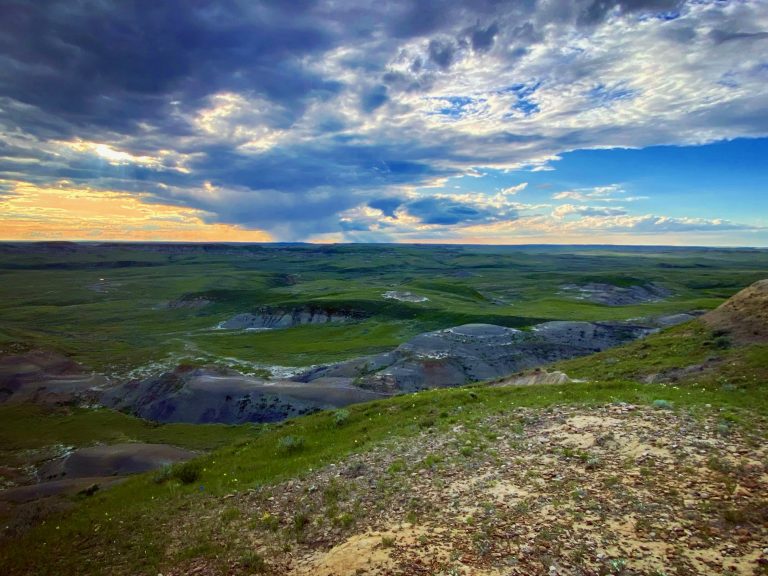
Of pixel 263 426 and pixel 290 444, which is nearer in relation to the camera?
pixel 290 444

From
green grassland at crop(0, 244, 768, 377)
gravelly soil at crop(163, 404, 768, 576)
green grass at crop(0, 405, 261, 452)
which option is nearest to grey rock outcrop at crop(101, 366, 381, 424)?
green grass at crop(0, 405, 261, 452)

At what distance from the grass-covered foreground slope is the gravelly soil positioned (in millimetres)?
55

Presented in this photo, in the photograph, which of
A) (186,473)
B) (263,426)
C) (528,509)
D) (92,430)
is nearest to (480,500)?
(528,509)

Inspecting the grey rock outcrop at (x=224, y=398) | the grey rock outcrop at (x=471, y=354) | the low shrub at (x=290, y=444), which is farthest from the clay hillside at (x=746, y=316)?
the grey rock outcrop at (x=224, y=398)

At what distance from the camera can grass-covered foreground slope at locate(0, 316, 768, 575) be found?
11.6 metres

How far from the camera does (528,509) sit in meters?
13.4

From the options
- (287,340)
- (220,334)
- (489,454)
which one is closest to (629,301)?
(287,340)

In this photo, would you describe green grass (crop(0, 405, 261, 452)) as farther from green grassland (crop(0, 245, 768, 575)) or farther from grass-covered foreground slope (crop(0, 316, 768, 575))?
grass-covered foreground slope (crop(0, 316, 768, 575))

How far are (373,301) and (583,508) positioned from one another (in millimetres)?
108837

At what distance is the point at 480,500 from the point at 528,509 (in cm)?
155

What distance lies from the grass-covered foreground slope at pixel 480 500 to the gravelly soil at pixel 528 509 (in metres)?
0.06

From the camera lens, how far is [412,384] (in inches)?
2537

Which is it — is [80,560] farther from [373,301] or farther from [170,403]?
[373,301]

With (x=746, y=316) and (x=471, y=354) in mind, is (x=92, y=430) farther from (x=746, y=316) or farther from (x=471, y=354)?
(x=746, y=316)
